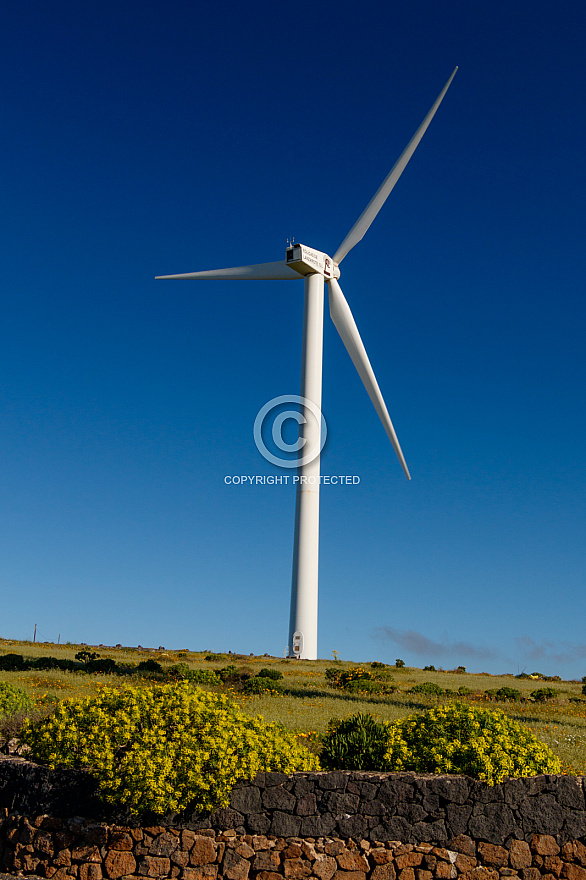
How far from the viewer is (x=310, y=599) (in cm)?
4962

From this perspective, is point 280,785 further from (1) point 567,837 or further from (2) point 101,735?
(1) point 567,837

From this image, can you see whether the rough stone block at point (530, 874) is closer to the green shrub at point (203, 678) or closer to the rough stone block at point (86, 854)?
the rough stone block at point (86, 854)

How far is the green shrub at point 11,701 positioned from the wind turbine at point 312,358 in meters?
29.8

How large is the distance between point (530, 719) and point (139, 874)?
2304cm

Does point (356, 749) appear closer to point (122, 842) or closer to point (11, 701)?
point (122, 842)

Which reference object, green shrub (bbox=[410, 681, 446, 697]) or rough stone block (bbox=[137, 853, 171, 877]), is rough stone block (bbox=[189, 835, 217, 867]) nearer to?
rough stone block (bbox=[137, 853, 171, 877])

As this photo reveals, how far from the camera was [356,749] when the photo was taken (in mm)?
15531

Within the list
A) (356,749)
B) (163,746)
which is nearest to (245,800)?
(163,746)

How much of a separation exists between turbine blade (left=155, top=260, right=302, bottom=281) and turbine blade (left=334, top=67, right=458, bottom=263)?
5.72m

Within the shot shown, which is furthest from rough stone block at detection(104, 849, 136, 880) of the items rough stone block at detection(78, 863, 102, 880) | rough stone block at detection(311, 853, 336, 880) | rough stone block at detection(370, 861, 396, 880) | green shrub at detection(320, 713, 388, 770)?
rough stone block at detection(370, 861, 396, 880)

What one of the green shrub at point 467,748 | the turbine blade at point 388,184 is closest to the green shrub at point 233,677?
the green shrub at point 467,748

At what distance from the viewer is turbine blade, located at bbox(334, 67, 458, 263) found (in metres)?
51.7

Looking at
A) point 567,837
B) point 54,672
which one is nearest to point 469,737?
point 567,837

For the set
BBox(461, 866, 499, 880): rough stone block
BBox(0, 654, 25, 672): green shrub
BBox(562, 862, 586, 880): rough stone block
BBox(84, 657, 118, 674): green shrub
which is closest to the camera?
BBox(461, 866, 499, 880): rough stone block
